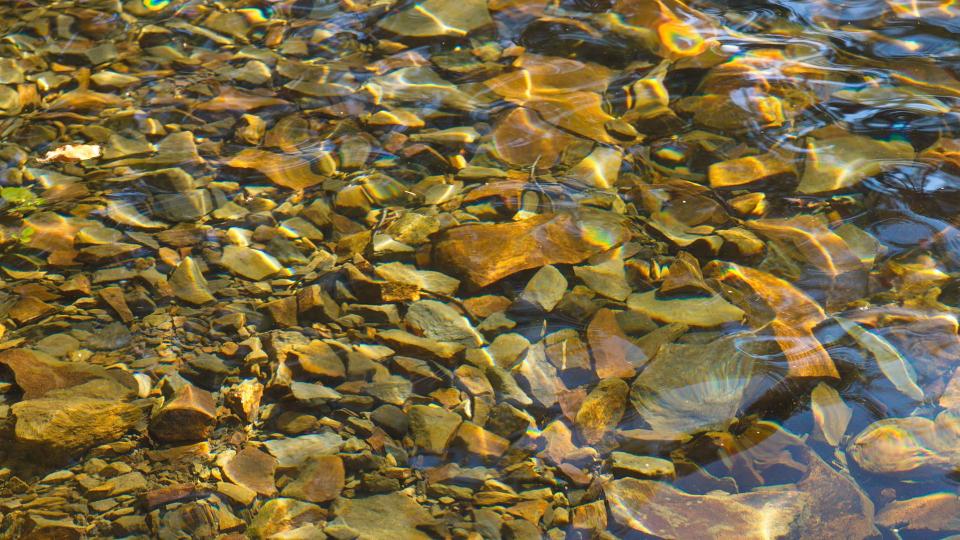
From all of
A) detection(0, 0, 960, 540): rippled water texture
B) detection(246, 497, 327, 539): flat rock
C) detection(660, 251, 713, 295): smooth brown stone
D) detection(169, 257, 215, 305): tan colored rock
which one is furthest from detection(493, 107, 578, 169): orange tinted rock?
detection(246, 497, 327, 539): flat rock

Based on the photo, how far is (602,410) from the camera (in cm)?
246

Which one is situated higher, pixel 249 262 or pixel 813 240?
pixel 813 240

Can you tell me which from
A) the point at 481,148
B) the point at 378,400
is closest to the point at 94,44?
the point at 481,148

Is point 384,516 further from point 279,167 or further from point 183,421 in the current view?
point 279,167

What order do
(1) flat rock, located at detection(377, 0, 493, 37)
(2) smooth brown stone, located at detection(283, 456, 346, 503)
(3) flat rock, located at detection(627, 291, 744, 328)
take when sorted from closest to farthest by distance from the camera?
1. (2) smooth brown stone, located at detection(283, 456, 346, 503)
2. (3) flat rock, located at detection(627, 291, 744, 328)
3. (1) flat rock, located at detection(377, 0, 493, 37)

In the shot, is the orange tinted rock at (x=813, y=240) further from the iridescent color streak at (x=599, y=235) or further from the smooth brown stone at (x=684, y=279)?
the iridescent color streak at (x=599, y=235)

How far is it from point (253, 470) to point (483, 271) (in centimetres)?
104

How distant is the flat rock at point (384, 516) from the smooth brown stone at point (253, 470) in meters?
0.21

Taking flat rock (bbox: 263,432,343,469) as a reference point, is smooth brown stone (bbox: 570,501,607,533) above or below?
below

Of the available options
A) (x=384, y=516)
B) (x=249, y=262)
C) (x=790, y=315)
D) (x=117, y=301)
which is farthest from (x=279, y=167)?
(x=790, y=315)

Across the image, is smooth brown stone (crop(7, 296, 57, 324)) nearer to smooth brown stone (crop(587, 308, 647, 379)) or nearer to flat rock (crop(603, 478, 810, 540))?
smooth brown stone (crop(587, 308, 647, 379))

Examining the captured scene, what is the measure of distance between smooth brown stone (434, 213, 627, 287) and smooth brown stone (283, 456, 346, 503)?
857 mm

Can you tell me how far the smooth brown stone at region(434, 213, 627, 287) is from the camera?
2.92 m

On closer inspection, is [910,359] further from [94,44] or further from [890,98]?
[94,44]
